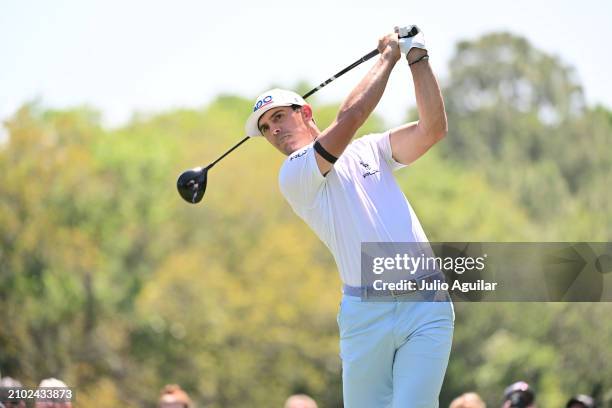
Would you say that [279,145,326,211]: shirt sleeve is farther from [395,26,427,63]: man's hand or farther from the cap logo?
[395,26,427,63]: man's hand

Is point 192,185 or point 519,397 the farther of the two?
point 519,397

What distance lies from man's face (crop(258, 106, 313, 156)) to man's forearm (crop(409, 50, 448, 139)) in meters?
0.73

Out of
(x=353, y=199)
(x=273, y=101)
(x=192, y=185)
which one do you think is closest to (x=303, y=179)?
(x=353, y=199)

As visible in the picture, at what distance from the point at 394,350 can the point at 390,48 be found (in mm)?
1682

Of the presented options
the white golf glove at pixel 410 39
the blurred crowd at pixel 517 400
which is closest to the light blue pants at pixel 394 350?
the white golf glove at pixel 410 39

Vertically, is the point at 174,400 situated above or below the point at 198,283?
below

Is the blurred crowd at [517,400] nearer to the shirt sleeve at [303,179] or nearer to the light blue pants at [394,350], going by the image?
the light blue pants at [394,350]

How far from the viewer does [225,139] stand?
185 feet

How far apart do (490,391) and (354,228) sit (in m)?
35.4

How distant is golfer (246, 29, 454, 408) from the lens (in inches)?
237

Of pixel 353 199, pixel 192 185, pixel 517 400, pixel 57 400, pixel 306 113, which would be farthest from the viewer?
pixel 517 400

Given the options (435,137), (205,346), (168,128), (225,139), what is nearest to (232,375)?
(205,346)

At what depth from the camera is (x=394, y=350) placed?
6.13 m

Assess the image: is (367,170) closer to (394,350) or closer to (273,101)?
(273,101)
